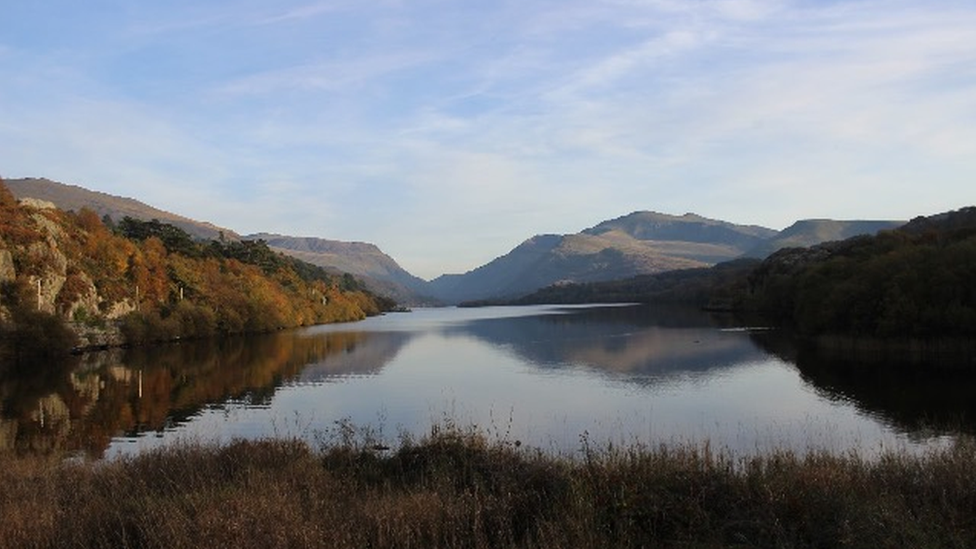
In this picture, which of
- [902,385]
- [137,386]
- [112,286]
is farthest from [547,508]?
Answer: [112,286]

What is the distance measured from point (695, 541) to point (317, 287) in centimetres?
18510

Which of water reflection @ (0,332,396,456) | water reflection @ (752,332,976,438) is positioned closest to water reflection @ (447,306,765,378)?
water reflection @ (752,332,976,438)

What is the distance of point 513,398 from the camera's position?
43.1m

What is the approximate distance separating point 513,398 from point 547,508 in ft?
105

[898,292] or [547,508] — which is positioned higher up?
[898,292]

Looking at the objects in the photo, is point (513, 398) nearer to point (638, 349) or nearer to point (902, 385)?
point (902, 385)

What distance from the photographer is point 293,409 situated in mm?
40406

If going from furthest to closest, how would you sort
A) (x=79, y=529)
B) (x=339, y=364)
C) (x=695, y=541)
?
1. (x=339, y=364)
2. (x=79, y=529)
3. (x=695, y=541)

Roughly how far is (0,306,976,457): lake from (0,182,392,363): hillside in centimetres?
908

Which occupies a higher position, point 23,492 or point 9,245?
point 9,245

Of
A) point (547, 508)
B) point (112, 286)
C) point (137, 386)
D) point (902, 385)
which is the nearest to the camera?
point (547, 508)

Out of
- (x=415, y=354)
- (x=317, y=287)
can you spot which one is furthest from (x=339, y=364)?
(x=317, y=287)

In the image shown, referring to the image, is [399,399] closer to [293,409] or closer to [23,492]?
[293,409]

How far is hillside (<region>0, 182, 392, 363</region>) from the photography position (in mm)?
75938
